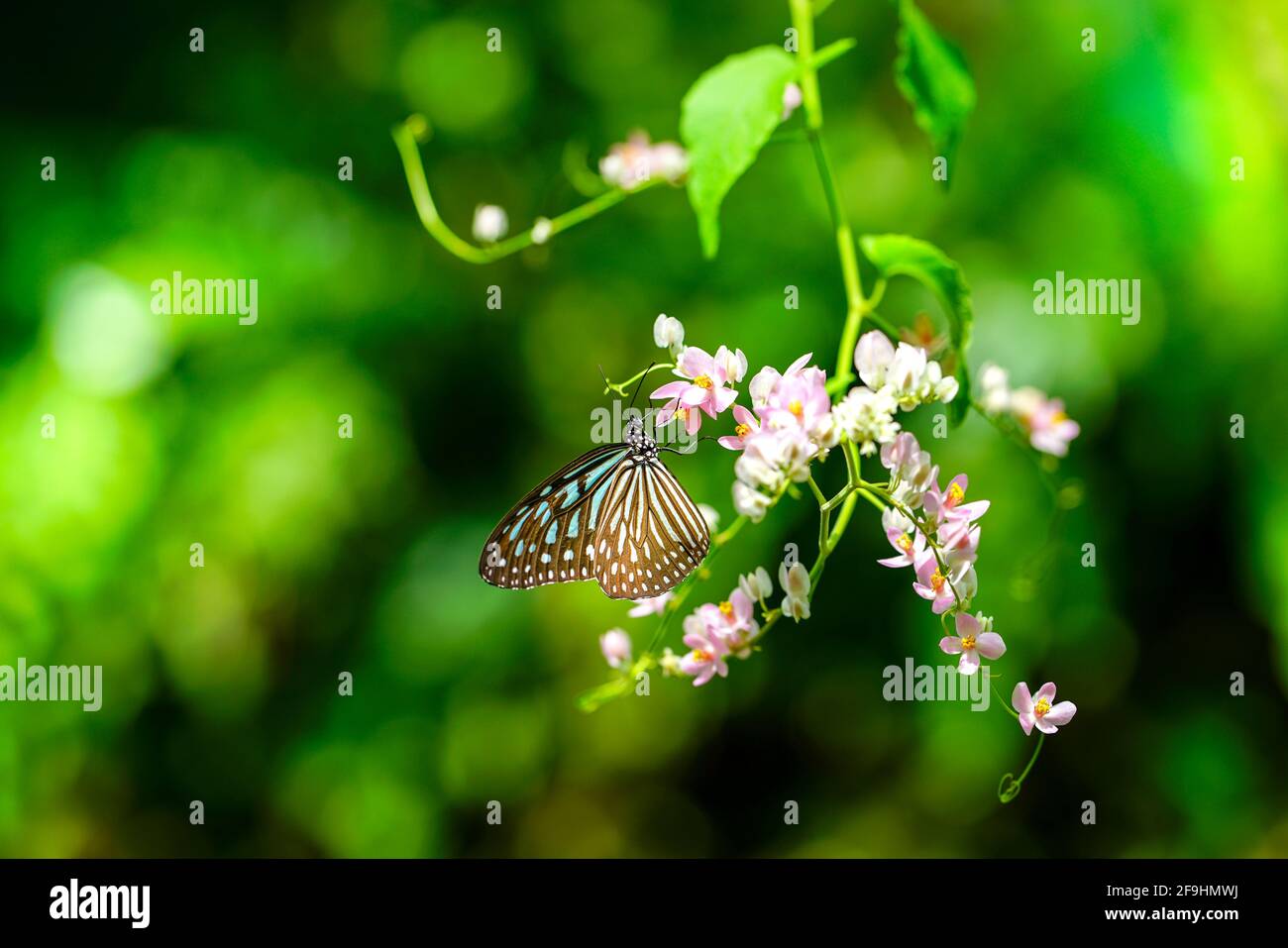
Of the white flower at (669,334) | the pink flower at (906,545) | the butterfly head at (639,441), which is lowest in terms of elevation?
the pink flower at (906,545)

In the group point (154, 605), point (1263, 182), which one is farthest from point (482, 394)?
point (1263, 182)

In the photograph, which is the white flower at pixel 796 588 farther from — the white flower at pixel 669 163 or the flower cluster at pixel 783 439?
the white flower at pixel 669 163

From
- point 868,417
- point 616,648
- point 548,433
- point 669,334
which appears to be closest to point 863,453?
point 868,417

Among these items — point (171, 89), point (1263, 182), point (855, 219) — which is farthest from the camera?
point (171, 89)

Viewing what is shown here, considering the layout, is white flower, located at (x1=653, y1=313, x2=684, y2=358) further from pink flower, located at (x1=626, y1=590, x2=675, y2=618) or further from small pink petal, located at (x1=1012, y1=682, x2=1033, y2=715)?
small pink petal, located at (x1=1012, y1=682, x2=1033, y2=715)

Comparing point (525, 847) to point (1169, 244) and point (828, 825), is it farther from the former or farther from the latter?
point (1169, 244)

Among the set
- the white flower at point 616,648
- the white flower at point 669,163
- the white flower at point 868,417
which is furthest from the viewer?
the white flower at point 669,163

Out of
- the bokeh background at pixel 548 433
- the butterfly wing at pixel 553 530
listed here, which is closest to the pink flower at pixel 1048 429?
the butterfly wing at pixel 553 530

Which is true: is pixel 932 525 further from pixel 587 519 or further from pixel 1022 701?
pixel 587 519
